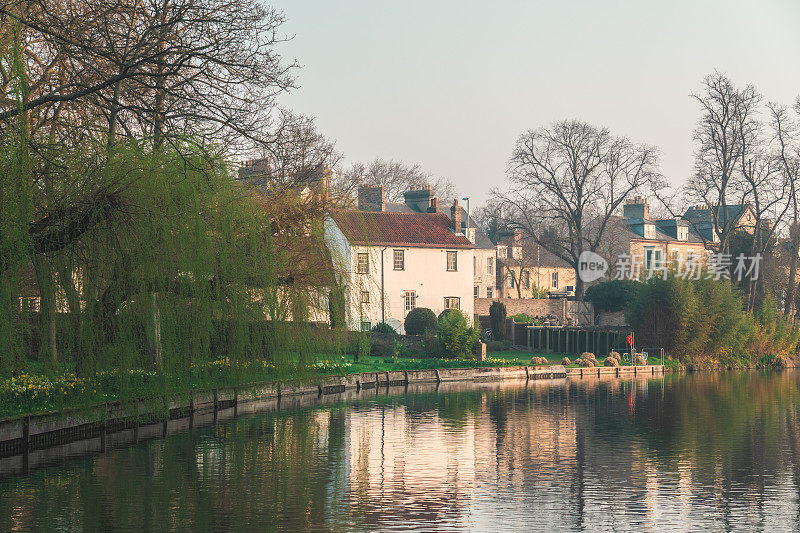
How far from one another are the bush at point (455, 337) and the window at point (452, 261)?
2004cm

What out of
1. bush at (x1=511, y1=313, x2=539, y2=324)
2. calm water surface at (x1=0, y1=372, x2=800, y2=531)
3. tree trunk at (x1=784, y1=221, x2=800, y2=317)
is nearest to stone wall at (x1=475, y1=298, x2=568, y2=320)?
bush at (x1=511, y1=313, x2=539, y2=324)

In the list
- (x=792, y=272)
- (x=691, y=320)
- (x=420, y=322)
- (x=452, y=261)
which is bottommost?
(x=691, y=320)

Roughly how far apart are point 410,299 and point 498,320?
20.8 feet

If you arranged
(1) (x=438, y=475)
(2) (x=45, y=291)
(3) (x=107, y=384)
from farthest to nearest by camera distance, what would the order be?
(3) (x=107, y=384)
(1) (x=438, y=475)
(2) (x=45, y=291)

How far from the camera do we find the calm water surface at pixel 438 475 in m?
12.9

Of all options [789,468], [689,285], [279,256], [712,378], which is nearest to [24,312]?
[279,256]

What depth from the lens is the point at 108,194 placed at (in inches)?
653

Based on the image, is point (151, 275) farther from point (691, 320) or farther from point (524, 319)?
point (524, 319)

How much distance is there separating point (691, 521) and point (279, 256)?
12.3 metres

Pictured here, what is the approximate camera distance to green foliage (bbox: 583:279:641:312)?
55.4 m

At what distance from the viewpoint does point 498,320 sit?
194 feet

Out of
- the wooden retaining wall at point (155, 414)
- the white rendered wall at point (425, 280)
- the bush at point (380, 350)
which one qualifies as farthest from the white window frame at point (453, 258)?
the wooden retaining wall at point (155, 414)

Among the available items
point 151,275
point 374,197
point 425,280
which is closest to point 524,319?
point 425,280

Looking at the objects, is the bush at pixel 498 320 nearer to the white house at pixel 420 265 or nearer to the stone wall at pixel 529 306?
the white house at pixel 420 265
